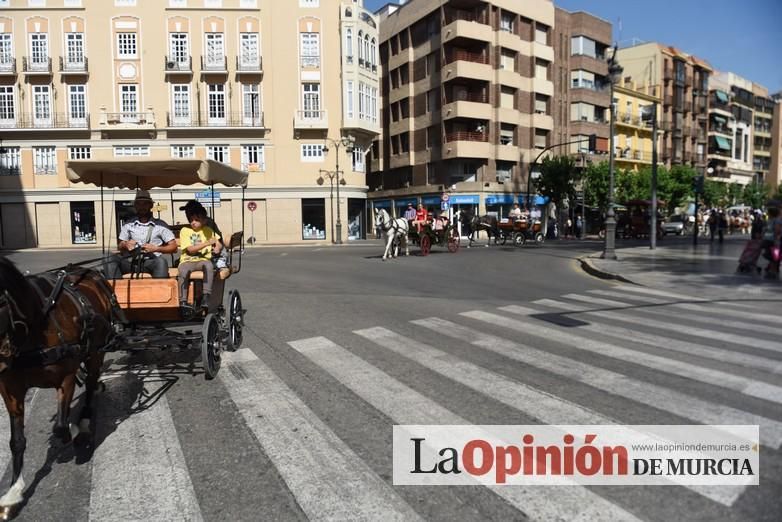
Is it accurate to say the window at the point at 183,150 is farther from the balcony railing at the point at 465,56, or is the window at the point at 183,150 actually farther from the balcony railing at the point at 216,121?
the balcony railing at the point at 465,56

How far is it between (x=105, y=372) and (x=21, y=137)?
130 feet

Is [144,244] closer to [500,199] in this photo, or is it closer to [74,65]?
[74,65]

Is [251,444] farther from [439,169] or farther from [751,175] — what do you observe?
[751,175]

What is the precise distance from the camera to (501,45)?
46.0 m

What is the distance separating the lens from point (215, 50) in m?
38.9

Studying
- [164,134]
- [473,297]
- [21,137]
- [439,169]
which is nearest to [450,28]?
[439,169]

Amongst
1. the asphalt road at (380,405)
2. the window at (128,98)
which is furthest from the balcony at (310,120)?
the asphalt road at (380,405)

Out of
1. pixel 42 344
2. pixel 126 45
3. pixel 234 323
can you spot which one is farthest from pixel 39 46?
pixel 42 344

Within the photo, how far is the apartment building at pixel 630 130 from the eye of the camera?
197ft

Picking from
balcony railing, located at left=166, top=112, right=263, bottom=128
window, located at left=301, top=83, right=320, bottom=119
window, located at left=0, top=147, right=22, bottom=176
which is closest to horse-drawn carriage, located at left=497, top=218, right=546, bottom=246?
window, located at left=301, top=83, right=320, bottom=119

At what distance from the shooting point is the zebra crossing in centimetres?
327

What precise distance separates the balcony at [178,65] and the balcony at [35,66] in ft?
24.8

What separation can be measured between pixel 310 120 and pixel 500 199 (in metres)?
16.9

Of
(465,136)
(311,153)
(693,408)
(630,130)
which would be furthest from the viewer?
(630,130)
